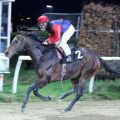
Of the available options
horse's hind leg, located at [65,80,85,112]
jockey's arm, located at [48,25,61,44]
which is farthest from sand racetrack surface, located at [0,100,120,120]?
jockey's arm, located at [48,25,61,44]

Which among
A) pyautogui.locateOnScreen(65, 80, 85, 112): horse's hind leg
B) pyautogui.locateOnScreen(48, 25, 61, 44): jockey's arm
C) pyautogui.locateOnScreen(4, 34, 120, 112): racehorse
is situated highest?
pyautogui.locateOnScreen(48, 25, 61, 44): jockey's arm

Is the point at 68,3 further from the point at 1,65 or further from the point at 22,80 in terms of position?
the point at 1,65

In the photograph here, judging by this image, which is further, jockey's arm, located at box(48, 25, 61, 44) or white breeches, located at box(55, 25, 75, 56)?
white breeches, located at box(55, 25, 75, 56)

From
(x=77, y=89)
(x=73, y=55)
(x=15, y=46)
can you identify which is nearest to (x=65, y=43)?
(x=73, y=55)

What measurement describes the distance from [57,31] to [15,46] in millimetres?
917

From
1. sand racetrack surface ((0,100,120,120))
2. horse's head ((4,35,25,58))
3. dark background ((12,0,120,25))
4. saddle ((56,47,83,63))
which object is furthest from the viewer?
dark background ((12,0,120,25))

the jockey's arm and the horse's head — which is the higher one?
the jockey's arm

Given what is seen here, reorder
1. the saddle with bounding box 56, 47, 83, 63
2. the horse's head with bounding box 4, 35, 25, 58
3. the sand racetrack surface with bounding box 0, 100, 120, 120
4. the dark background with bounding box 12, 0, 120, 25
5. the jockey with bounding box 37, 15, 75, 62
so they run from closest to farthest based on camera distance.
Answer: the sand racetrack surface with bounding box 0, 100, 120, 120 < the horse's head with bounding box 4, 35, 25, 58 < the jockey with bounding box 37, 15, 75, 62 < the saddle with bounding box 56, 47, 83, 63 < the dark background with bounding box 12, 0, 120, 25

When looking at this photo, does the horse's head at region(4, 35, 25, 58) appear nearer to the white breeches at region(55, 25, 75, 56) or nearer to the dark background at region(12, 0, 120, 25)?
the white breeches at region(55, 25, 75, 56)

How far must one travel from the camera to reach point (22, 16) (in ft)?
94.0

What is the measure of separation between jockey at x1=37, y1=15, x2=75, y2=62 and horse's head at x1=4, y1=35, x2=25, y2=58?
1.59ft

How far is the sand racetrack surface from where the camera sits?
977 cm

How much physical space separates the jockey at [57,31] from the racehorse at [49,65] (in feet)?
0.54

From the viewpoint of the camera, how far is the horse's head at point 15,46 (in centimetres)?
1035
